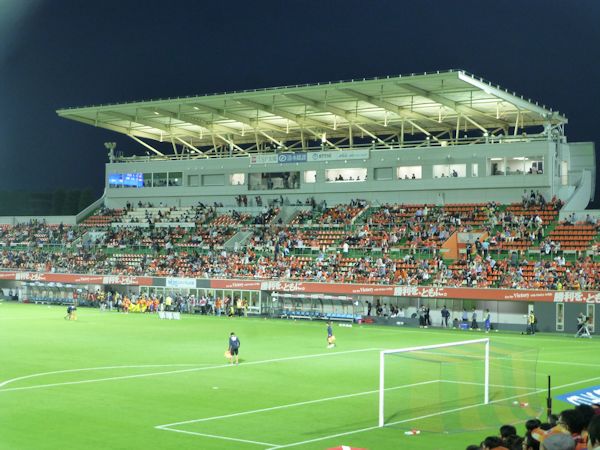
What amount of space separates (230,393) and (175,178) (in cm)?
6148

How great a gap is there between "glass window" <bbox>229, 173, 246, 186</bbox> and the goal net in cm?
5539

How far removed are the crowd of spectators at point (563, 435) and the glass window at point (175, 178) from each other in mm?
76929

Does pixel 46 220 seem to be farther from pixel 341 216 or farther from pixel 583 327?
pixel 583 327

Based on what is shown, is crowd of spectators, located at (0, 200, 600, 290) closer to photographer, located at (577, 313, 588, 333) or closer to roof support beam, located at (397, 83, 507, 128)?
photographer, located at (577, 313, 588, 333)

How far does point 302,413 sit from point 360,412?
5.68 ft

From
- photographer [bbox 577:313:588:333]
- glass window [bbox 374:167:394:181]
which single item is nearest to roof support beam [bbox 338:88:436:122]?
glass window [bbox 374:167:394:181]

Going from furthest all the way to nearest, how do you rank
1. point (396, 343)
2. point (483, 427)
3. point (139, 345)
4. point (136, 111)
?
point (136, 111) < point (396, 343) < point (139, 345) < point (483, 427)

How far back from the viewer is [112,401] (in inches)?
1028

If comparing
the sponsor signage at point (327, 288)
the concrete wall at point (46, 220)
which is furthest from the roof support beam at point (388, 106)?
the concrete wall at point (46, 220)

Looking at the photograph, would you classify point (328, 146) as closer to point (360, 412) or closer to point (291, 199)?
point (291, 199)

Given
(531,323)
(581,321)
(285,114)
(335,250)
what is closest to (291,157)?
(285,114)

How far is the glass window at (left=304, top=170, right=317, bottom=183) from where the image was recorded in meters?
79.4

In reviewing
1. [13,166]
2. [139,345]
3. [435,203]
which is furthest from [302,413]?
[13,166]

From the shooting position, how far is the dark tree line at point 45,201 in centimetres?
14212
